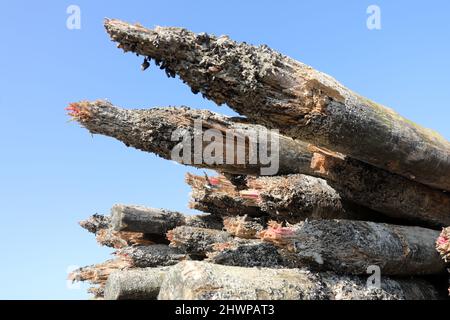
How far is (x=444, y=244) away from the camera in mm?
6211

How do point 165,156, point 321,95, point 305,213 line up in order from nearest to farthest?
point 321,95
point 165,156
point 305,213

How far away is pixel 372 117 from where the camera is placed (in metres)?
5.88

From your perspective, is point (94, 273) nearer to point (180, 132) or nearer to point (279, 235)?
point (180, 132)

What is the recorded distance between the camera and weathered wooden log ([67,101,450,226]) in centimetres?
650

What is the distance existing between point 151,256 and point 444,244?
221 inches

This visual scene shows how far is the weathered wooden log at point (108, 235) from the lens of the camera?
10.7 meters

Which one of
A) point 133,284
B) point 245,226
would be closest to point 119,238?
point 133,284

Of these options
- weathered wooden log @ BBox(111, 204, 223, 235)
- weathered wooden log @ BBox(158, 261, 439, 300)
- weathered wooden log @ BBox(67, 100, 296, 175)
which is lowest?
weathered wooden log @ BBox(158, 261, 439, 300)

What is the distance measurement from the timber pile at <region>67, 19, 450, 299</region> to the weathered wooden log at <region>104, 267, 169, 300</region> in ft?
0.07

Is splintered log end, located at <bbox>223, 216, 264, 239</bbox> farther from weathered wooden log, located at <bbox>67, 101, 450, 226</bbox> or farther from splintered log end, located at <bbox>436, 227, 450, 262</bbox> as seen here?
splintered log end, located at <bbox>436, 227, 450, 262</bbox>

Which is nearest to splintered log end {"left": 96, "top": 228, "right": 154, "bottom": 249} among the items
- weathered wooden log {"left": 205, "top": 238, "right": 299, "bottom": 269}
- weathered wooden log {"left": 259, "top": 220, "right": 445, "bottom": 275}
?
weathered wooden log {"left": 205, "top": 238, "right": 299, "bottom": 269}
